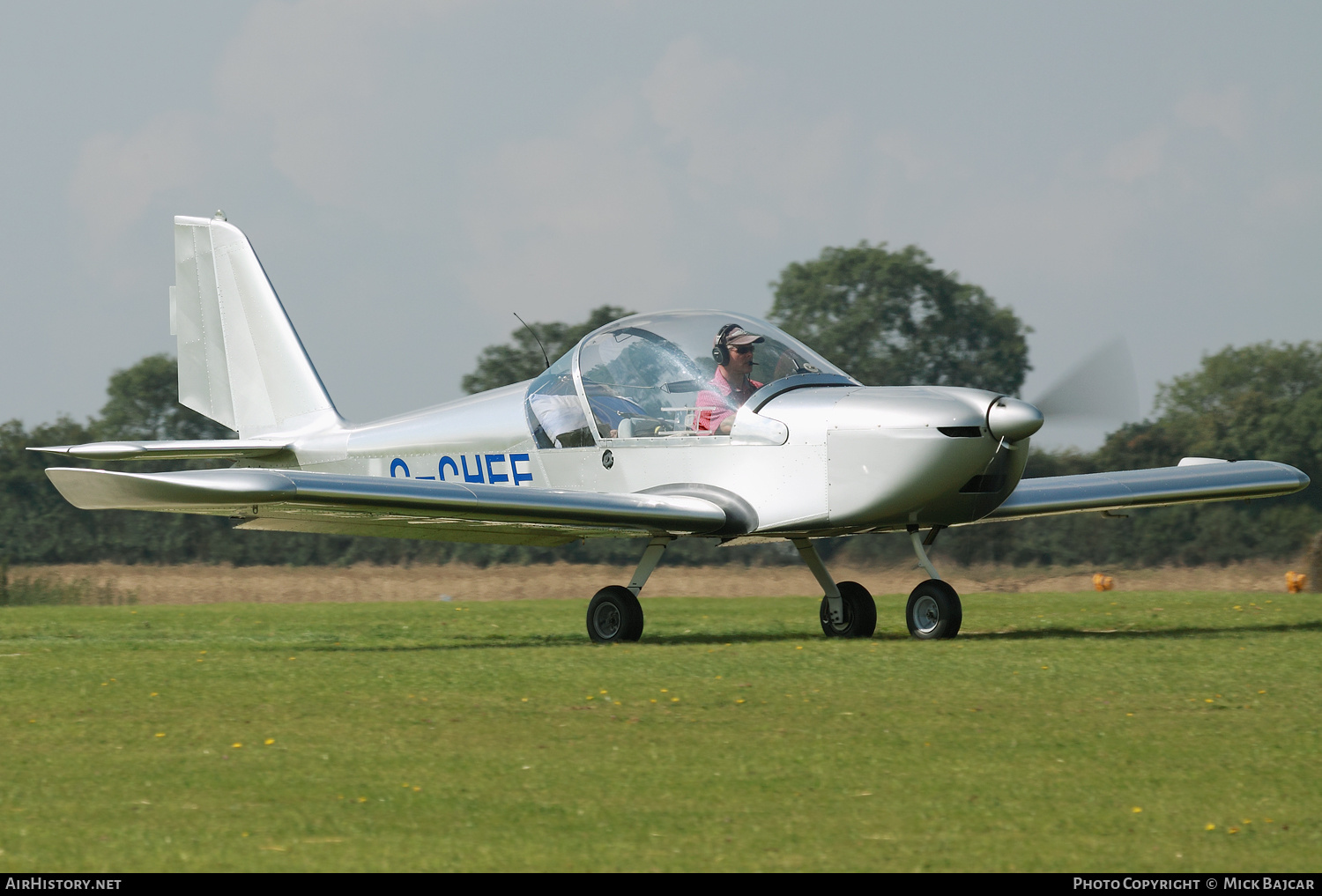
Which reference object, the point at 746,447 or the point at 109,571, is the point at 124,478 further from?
the point at 109,571

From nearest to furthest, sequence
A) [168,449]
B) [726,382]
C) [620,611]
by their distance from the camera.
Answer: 1. [726,382]
2. [620,611]
3. [168,449]

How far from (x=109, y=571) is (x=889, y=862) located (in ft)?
76.3

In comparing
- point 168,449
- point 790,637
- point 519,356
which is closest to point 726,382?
point 790,637

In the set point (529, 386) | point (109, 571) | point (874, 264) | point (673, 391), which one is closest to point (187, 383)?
point (529, 386)

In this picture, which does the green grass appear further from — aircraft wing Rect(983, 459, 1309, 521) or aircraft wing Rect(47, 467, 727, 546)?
aircraft wing Rect(983, 459, 1309, 521)

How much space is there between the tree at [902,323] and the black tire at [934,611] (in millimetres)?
36196

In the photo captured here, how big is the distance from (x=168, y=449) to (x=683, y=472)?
18.4ft

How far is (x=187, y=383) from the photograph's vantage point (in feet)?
56.4

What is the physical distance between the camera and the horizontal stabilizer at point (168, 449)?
46.5 feet

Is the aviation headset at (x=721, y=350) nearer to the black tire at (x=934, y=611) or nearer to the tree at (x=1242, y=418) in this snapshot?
the black tire at (x=934, y=611)

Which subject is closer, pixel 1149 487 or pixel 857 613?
pixel 857 613

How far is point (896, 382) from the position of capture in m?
47.3

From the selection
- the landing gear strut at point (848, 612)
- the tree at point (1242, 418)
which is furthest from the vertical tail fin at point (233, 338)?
the tree at point (1242, 418)

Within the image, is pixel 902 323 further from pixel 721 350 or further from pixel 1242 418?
pixel 721 350
